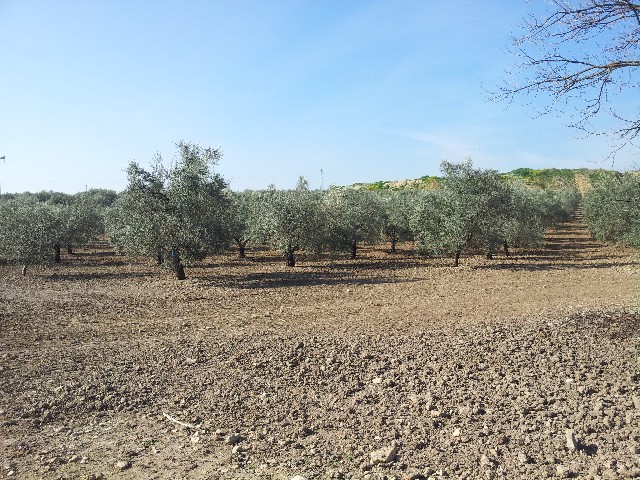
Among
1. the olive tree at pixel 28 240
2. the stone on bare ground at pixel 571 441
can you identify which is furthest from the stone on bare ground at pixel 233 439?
the olive tree at pixel 28 240

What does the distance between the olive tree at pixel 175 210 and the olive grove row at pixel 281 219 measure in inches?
1.6

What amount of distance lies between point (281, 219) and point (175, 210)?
243 inches

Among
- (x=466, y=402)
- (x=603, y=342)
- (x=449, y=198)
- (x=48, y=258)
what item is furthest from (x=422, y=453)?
(x=48, y=258)

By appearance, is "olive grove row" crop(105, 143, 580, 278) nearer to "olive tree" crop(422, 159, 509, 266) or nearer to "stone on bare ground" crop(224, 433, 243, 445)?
"olive tree" crop(422, 159, 509, 266)

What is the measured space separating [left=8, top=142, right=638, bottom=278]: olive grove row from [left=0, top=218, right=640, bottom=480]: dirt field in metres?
5.63

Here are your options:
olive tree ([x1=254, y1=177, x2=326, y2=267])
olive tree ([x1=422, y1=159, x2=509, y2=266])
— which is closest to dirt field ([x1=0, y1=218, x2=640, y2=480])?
olive tree ([x1=422, y1=159, x2=509, y2=266])

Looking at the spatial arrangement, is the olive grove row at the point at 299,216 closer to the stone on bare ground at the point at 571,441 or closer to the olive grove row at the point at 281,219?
the olive grove row at the point at 281,219

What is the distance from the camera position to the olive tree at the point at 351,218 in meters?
26.6

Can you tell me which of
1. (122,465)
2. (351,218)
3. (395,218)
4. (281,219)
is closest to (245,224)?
(281,219)

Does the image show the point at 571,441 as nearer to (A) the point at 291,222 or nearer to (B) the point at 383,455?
(B) the point at 383,455

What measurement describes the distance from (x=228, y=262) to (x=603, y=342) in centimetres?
2085

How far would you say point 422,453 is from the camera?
481 centimetres

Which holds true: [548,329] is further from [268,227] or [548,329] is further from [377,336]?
[268,227]

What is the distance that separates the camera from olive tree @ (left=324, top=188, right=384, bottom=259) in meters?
26.6
